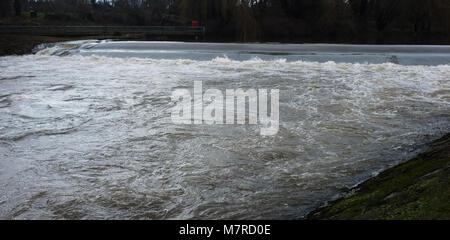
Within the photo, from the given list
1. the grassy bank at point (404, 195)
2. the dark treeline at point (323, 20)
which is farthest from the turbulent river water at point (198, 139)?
the dark treeline at point (323, 20)

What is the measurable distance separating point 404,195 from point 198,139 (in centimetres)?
245

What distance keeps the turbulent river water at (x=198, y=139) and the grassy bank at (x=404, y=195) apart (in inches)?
12.0

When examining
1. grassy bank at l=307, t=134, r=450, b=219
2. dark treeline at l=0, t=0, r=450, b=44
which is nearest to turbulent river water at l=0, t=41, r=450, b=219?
grassy bank at l=307, t=134, r=450, b=219

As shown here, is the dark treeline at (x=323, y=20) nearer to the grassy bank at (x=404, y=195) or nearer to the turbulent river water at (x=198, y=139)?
the turbulent river water at (x=198, y=139)

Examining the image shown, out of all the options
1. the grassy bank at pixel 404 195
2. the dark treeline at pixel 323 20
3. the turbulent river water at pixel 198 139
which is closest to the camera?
the grassy bank at pixel 404 195

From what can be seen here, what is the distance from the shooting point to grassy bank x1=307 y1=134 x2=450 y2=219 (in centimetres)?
→ 228

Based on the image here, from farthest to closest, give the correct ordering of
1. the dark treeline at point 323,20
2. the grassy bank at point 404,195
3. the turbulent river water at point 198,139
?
1. the dark treeline at point 323,20
2. the turbulent river water at point 198,139
3. the grassy bank at point 404,195

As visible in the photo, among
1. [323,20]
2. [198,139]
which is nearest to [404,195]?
→ [198,139]

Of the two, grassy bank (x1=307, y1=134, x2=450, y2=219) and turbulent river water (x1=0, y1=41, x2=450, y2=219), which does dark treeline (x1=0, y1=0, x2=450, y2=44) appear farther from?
grassy bank (x1=307, y1=134, x2=450, y2=219)

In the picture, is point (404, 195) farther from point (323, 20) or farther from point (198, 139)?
point (323, 20)

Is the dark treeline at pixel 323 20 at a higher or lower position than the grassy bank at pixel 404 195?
higher

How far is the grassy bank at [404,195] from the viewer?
2.28 m

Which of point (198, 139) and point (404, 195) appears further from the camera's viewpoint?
point (198, 139)

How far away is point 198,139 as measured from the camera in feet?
15.0
